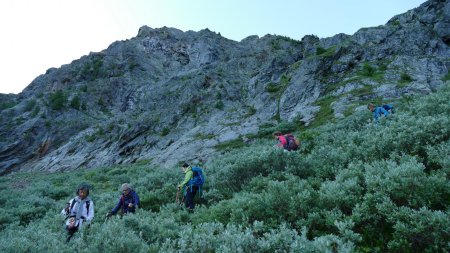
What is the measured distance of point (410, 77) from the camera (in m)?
33.5

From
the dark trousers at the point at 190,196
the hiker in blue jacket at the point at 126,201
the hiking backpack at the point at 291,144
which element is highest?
the hiking backpack at the point at 291,144

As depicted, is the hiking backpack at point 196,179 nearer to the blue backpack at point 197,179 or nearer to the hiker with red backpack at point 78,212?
the blue backpack at point 197,179

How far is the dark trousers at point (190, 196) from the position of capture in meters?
13.5

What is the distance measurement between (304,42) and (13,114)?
6786 centimetres

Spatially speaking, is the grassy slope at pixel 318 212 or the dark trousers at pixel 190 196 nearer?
the grassy slope at pixel 318 212

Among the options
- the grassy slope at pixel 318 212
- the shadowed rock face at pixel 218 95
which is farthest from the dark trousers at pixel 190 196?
the shadowed rock face at pixel 218 95

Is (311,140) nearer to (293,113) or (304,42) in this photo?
(293,113)

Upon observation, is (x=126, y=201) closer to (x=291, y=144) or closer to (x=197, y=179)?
(x=197, y=179)

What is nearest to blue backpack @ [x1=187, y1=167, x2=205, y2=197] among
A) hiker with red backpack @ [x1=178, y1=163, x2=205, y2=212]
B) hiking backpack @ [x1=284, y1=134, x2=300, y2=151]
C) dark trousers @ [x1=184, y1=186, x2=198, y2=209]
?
Answer: hiker with red backpack @ [x1=178, y1=163, x2=205, y2=212]

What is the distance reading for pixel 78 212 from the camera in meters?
10.6

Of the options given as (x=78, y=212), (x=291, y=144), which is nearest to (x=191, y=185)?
(x=78, y=212)

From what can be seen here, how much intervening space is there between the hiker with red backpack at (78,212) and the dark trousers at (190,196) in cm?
393

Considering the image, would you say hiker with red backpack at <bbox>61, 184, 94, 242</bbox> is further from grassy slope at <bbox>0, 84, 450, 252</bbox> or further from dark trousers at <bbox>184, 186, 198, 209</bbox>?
dark trousers at <bbox>184, 186, 198, 209</bbox>

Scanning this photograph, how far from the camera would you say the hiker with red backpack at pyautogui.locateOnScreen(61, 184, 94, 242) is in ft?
33.9
